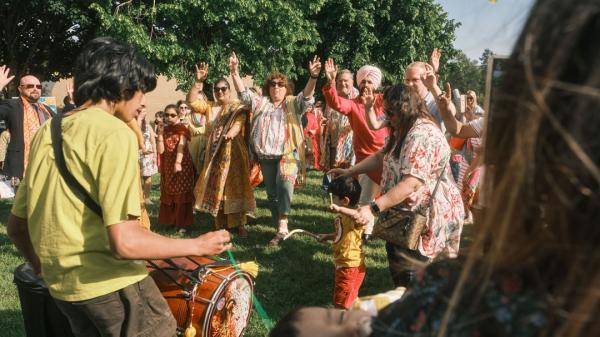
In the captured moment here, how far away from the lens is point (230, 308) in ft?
8.94

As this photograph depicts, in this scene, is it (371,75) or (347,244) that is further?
(371,75)

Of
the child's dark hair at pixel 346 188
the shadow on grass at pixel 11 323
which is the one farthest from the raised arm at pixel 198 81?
the shadow on grass at pixel 11 323

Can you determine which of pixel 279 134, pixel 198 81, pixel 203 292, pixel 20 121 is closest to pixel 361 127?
pixel 279 134

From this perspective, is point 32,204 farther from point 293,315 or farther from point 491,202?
point 491,202

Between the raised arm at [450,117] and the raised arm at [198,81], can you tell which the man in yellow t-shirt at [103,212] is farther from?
A: the raised arm at [198,81]

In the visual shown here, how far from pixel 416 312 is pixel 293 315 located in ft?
1.42

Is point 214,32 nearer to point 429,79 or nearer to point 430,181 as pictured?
point 429,79

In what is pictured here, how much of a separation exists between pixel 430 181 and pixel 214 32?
16075mm

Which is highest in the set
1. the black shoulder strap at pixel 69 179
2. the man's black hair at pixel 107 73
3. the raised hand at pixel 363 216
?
the man's black hair at pixel 107 73

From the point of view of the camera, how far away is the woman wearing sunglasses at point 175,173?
21.3 ft

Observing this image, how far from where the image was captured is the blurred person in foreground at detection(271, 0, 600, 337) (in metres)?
0.67

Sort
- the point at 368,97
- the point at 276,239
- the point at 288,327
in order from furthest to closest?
1. the point at 276,239
2. the point at 368,97
3. the point at 288,327

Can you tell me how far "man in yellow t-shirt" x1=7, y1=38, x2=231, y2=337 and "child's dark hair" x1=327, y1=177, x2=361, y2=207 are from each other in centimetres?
185

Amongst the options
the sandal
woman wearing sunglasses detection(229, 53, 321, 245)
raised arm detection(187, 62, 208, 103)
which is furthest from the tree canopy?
the sandal
